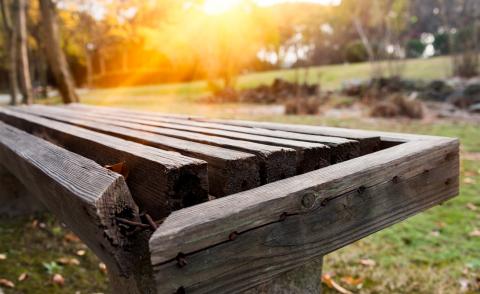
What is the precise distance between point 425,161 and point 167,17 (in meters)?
20.8

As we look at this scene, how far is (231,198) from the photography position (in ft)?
3.85

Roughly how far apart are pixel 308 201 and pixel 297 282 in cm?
41

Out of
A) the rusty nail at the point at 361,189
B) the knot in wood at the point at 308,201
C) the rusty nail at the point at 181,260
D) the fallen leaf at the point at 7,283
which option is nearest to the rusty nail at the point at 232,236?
the rusty nail at the point at 181,260

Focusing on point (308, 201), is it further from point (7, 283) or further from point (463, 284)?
point (7, 283)

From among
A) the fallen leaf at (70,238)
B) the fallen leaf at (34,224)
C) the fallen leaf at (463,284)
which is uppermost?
the fallen leaf at (34,224)

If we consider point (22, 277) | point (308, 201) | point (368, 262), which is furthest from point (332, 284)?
point (22, 277)

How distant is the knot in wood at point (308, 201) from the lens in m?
1.24

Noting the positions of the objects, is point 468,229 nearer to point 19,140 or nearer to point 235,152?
point 235,152

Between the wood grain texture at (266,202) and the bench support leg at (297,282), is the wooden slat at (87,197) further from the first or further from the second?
the bench support leg at (297,282)

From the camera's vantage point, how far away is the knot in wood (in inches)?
48.9

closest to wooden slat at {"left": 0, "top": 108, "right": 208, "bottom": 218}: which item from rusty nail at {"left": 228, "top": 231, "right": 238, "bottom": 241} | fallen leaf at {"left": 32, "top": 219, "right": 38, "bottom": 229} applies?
rusty nail at {"left": 228, "top": 231, "right": 238, "bottom": 241}

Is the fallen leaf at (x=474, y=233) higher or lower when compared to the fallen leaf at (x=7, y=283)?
lower

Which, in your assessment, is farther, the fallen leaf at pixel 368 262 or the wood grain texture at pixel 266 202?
the fallen leaf at pixel 368 262

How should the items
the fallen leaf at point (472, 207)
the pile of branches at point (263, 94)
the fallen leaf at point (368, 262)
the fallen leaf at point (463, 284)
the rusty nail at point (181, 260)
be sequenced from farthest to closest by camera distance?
the pile of branches at point (263, 94) → the fallen leaf at point (472, 207) → the fallen leaf at point (368, 262) → the fallen leaf at point (463, 284) → the rusty nail at point (181, 260)
